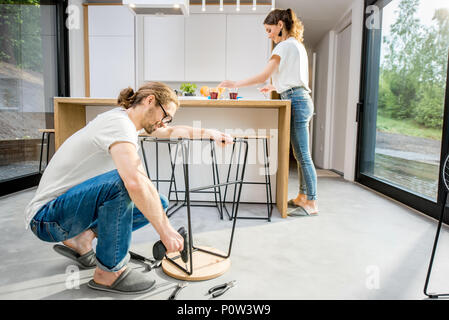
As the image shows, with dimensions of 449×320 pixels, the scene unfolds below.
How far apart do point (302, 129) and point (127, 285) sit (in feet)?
5.58

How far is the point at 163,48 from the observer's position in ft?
15.6

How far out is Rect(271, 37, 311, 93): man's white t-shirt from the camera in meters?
2.42

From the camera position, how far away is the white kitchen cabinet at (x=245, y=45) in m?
4.68

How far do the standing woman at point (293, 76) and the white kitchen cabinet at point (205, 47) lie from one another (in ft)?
7.52

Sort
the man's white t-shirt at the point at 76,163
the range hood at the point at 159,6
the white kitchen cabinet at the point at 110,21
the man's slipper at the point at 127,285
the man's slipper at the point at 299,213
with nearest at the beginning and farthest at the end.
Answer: the man's white t-shirt at the point at 76,163 < the man's slipper at the point at 127,285 < the man's slipper at the point at 299,213 < the range hood at the point at 159,6 < the white kitchen cabinet at the point at 110,21

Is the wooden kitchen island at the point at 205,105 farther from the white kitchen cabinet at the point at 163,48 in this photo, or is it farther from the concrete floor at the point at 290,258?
the white kitchen cabinet at the point at 163,48

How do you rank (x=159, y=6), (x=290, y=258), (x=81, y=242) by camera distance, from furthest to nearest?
(x=159, y=6) → (x=290, y=258) → (x=81, y=242)

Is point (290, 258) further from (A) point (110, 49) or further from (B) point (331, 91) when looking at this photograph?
(B) point (331, 91)

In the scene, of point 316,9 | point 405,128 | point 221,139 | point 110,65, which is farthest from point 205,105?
point 316,9

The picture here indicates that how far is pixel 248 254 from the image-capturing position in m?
1.78

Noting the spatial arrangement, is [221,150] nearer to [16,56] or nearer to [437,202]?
[437,202]

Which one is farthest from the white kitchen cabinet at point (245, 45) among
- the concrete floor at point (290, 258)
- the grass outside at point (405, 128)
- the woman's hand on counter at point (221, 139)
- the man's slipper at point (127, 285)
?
the man's slipper at point (127, 285)

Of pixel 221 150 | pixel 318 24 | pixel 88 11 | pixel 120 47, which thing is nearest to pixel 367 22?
pixel 318 24
